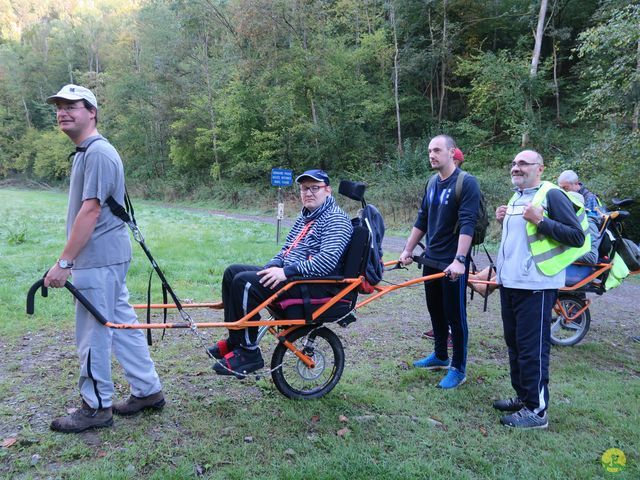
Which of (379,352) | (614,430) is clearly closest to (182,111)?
(379,352)

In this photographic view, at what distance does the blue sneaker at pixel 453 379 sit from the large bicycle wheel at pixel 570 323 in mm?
2009

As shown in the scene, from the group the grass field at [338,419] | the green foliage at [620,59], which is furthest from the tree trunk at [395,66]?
the grass field at [338,419]

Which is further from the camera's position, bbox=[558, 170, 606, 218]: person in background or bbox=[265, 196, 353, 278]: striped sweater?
bbox=[558, 170, 606, 218]: person in background

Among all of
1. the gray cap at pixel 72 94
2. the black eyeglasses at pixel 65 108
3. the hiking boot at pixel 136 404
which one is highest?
the gray cap at pixel 72 94

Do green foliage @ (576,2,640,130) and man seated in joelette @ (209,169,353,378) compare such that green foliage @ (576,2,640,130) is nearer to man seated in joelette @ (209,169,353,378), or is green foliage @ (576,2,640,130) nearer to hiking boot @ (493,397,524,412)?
hiking boot @ (493,397,524,412)

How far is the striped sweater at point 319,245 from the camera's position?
3.51 m

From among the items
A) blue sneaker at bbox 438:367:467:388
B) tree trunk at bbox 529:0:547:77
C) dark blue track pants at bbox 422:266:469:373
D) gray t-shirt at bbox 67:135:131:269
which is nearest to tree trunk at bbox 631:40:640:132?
tree trunk at bbox 529:0:547:77

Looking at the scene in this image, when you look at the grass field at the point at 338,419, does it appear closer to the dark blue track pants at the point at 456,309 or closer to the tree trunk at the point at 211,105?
the dark blue track pants at the point at 456,309

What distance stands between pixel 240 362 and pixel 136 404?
832mm

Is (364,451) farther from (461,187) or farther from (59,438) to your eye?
(461,187)

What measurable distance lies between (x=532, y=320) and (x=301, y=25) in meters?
25.1

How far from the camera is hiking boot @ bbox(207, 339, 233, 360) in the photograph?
11.9 ft

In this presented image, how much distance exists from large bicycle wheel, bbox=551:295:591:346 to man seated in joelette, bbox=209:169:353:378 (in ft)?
11.3

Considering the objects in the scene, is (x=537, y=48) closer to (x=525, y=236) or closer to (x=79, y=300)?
(x=525, y=236)
